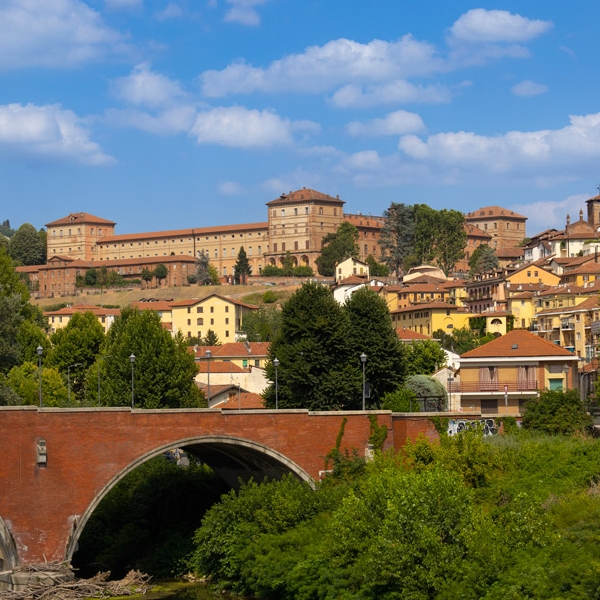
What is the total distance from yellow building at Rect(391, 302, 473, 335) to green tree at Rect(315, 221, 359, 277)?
1906 inches

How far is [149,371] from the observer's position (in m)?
62.5

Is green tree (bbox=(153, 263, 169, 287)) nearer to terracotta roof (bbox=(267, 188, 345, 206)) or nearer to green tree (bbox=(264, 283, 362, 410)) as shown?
terracotta roof (bbox=(267, 188, 345, 206))

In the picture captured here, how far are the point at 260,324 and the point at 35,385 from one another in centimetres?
5973

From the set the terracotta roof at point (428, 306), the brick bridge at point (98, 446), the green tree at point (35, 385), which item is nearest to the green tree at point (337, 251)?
the terracotta roof at point (428, 306)

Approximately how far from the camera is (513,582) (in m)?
30.4

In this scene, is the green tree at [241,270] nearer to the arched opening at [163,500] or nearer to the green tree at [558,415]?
the arched opening at [163,500]

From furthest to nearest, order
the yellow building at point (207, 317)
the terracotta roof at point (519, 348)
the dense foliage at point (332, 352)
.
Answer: the yellow building at point (207, 317) < the dense foliage at point (332, 352) < the terracotta roof at point (519, 348)

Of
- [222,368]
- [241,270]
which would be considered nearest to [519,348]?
[222,368]

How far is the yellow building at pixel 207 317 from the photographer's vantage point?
132125 mm

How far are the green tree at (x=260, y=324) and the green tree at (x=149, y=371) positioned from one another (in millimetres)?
51361

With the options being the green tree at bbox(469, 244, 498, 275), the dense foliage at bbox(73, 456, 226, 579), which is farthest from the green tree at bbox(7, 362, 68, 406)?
the green tree at bbox(469, 244, 498, 275)

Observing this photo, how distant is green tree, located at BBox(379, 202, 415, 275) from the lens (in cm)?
16525

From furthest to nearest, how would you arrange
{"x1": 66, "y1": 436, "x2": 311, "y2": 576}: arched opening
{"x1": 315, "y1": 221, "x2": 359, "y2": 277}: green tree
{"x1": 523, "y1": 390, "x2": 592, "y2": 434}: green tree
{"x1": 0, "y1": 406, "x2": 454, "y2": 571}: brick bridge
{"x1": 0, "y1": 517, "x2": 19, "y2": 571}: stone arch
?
1. {"x1": 315, "y1": 221, "x2": 359, "y2": 277}: green tree
2. {"x1": 66, "y1": 436, "x2": 311, "y2": 576}: arched opening
3. {"x1": 523, "y1": 390, "x2": 592, "y2": 434}: green tree
4. {"x1": 0, "y1": 406, "x2": 454, "y2": 571}: brick bridge
5. {"x1": 0, "y1": 517, "x2": 19, "y2": 571}: stone arch

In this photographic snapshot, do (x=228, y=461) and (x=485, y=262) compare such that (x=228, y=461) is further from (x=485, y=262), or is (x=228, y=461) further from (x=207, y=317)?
(x=485, y=262)
